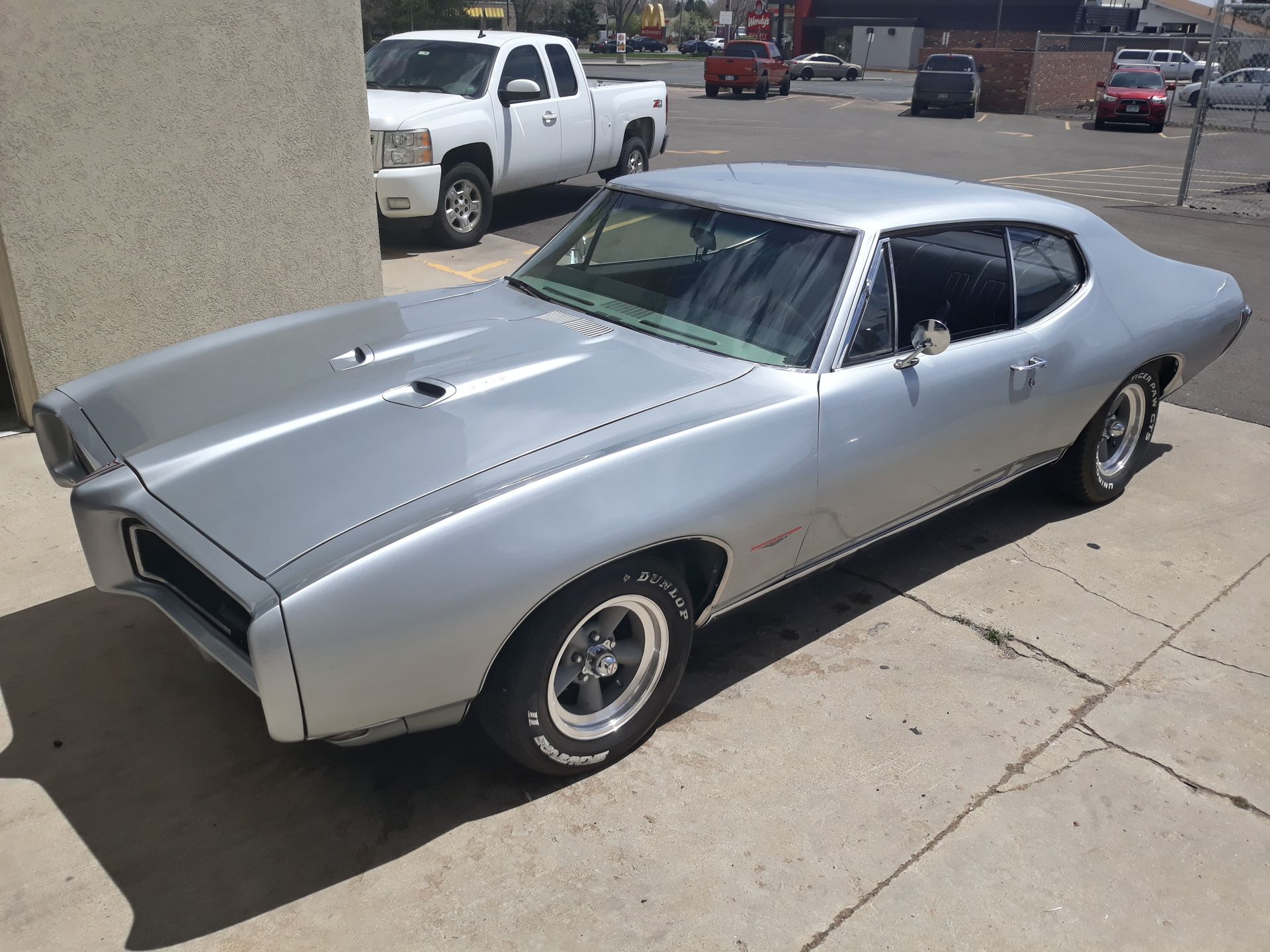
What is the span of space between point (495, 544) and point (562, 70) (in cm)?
941

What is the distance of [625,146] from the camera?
12.2 metres

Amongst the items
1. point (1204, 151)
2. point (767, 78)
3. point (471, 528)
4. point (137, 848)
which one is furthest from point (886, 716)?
point (767, 78)

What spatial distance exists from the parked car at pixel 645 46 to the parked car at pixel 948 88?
146 ft

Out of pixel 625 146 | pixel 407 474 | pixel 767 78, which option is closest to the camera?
pixel 407 474

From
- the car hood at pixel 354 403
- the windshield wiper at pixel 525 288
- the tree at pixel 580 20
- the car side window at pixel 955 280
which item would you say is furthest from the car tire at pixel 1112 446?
the tree at pixel 580 20

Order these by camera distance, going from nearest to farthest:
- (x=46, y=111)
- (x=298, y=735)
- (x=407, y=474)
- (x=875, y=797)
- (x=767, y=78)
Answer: (x=298, y=735)
(x=407, y=474)
(x=875, y=797)
(x=46, y=111)
(x=767, y=78)

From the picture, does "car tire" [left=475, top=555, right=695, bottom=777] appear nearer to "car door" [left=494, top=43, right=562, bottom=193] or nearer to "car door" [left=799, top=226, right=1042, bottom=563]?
"car door" [left=799, top=226, right=1042, bottom=563]

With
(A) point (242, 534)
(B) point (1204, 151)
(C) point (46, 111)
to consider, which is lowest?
(B) point (1204, 151)

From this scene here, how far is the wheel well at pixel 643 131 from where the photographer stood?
12180 millimetres

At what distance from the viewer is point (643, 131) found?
12.4 m

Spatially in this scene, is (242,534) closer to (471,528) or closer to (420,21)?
(471,528)

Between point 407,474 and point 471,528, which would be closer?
point 471,528

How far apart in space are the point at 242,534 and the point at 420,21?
35595mm

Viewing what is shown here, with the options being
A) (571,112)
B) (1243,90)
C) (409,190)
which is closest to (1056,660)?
(409,190)
